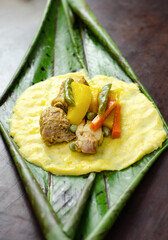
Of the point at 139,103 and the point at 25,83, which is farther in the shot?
the point at 25,83

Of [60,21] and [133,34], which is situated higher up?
[60,21]

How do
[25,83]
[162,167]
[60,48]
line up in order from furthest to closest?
[60,48], [25,83], [162,167]

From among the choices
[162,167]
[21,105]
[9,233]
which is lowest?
[162,167]

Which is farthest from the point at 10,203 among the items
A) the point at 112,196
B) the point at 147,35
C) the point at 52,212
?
the point at 147,35

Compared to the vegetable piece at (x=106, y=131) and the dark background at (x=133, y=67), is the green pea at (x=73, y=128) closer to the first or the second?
the vegetable piece at (x=106, y=131)

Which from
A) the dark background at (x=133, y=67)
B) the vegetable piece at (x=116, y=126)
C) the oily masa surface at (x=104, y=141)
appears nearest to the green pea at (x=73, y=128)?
the oily masa surface at (x=104, y=141)

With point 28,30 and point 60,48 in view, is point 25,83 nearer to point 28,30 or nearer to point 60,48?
point 60,48

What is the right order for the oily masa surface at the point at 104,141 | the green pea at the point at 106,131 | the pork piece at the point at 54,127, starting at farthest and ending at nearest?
the green pea at the point at 106,131, the pork piece at the point at 54,127, the oily masa surface at the point at 104,141
